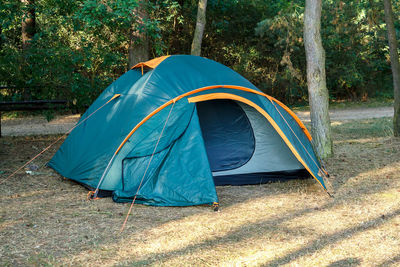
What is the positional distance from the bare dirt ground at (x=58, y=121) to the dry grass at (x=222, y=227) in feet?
17.0

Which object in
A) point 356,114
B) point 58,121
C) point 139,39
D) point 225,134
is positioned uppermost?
point 139,39

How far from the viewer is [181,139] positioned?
17.1 feet

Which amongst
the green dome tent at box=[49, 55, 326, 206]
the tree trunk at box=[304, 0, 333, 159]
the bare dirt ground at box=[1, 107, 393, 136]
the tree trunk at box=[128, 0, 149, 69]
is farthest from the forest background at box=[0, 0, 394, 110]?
the green dome tent at box=[49, 55, 326, 206]

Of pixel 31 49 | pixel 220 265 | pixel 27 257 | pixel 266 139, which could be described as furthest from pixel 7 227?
pixel 31 49

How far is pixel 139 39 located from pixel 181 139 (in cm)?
413

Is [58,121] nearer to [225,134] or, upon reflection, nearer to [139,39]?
[139,39]

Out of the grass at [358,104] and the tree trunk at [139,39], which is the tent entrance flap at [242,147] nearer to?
the tree trunk at [139,39]

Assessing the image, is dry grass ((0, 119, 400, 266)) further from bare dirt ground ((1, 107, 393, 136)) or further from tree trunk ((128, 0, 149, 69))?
bare dirt ground ((1, 107, 393, 136))

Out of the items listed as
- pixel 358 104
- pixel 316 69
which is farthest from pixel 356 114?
pixel 316 69

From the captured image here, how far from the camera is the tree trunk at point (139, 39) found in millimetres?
8125

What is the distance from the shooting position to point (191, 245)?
12.8 ft

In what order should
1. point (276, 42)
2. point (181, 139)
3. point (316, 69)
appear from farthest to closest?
1. point (276, 42)
2. point (316, 69)
3. point (181, 139)

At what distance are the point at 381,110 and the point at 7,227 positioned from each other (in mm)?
12701

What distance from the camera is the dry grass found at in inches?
144
